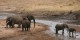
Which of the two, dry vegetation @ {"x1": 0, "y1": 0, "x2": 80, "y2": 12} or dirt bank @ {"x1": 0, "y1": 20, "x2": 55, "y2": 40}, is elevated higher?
dry vegetation @ {"x1": 0, "y1": 0, "x2": 80, "y2": 12}

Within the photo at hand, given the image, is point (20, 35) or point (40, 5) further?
point (40, 5)

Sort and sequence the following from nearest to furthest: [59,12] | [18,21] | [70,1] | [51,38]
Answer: [51,38], [18,21], [59,12], [70,1]

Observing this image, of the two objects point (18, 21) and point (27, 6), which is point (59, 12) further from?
point (18, 21)

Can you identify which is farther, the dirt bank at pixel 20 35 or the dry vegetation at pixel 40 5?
the dry vegetation at pixel 40 5

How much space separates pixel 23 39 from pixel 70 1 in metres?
26.8

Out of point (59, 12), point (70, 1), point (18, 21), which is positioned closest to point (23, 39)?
point (18, 21)

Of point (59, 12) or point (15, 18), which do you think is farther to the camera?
point (59, 12)

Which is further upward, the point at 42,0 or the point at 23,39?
the point at 42,0

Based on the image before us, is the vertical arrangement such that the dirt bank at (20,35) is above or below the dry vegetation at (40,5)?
below

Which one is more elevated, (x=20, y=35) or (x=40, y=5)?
(x=40, y=5)

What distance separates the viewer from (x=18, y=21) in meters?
18.9

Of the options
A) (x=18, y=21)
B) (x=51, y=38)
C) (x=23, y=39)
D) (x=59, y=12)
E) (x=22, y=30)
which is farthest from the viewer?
(x=59, y=12)

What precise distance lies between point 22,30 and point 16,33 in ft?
3.10

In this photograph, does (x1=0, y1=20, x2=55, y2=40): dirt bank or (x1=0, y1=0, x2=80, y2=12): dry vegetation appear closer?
(x1=0, y1=20, x2=55, y2=40): dirt bank
